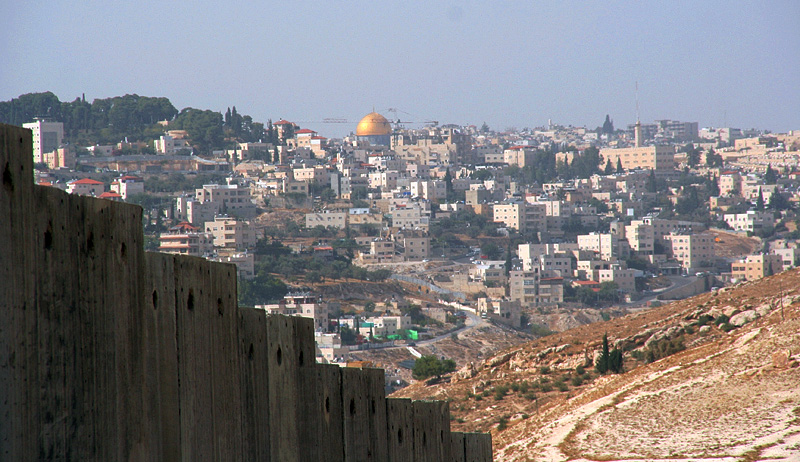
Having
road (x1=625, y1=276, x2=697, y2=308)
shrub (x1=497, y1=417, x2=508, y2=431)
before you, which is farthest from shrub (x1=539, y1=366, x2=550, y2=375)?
road (x1=625, y1=276, x2=697, y2=308)

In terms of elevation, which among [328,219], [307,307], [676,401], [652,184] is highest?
[652,184]

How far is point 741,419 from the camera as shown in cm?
1039

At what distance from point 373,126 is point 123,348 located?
622 ft

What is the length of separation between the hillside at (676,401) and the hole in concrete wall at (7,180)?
838 cm

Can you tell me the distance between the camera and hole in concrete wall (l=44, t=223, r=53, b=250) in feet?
6.08

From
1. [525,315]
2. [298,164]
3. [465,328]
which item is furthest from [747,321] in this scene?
[298,164]

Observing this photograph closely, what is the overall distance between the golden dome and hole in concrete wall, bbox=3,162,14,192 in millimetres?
188993

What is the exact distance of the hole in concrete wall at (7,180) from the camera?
1.79 meters

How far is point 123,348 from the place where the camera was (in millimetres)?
2035

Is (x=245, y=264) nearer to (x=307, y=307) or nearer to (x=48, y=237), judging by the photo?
(x=307, y=307)

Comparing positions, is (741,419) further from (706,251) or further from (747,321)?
(706,251)

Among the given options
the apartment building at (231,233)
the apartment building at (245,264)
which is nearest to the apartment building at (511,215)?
the apartment building at (231,233)

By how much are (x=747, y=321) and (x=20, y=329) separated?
1746cm

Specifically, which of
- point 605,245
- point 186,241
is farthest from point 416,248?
point 186,241
